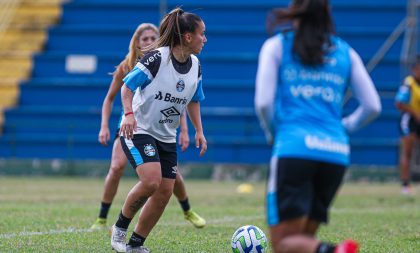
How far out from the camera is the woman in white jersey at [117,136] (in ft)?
30.4

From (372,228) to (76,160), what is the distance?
1270cm

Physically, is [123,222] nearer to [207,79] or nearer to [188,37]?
[188,37]

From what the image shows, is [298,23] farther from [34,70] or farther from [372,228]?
[34,70]

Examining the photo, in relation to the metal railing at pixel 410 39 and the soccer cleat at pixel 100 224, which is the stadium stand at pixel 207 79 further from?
the soccer cleat at pixel 100 224

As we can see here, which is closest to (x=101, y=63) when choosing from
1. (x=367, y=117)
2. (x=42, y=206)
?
(x=42, y=206)

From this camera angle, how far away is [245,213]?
1227cm

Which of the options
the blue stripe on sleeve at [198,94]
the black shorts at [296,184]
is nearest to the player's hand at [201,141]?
the blue stripe on sleeve at [198,94]

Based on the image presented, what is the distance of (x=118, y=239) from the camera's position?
24.6ft

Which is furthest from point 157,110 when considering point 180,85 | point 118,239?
point 118,239

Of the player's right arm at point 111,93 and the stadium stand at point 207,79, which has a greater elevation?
the player's right arm at point 111,93

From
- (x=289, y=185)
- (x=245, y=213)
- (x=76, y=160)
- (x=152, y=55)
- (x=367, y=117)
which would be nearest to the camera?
(x=289, y=185)

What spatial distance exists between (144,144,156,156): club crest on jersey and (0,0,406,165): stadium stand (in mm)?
13997

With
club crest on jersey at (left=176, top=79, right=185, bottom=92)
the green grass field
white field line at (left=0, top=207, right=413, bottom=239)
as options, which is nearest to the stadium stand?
the green grass field

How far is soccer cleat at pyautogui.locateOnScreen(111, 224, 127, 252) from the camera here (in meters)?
7.46
